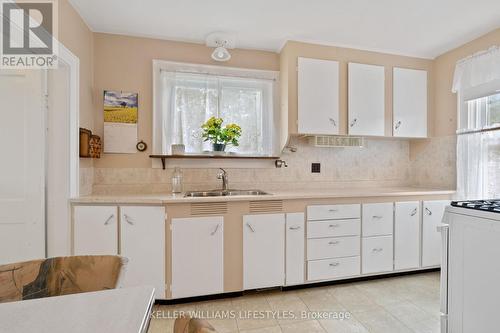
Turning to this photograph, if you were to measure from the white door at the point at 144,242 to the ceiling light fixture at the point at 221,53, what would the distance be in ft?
5.12

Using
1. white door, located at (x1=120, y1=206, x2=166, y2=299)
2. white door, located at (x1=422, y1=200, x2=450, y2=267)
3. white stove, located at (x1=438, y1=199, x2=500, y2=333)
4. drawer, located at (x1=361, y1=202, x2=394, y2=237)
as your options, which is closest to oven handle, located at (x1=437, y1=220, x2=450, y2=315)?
white stove, located at (x1=438, y1=199, x2=500, y2=333)

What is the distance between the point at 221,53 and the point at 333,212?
188 cm

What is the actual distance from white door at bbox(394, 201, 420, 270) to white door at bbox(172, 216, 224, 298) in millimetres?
1764

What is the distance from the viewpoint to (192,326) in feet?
1.83

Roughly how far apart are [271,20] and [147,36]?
1261 mm

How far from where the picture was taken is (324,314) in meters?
1.90

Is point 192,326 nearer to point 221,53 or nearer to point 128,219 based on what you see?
point 128,219

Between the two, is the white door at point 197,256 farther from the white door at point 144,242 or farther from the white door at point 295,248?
the white door at point 295,248

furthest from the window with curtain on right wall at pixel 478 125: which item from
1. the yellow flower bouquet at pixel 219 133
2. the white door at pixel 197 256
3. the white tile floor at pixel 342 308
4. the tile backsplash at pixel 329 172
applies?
the white door at pixel 197 256

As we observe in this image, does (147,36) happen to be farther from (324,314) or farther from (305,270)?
(324,314)

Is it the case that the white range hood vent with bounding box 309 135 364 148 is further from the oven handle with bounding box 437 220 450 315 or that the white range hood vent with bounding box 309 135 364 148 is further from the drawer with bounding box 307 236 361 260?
the oven handle with bounding box 437 220 450 315

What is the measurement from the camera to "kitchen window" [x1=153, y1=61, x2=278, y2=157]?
2547 mm

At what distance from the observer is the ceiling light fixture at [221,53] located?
95.9 inches

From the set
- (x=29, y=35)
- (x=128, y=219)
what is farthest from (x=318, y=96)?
(x=29, y=35)
